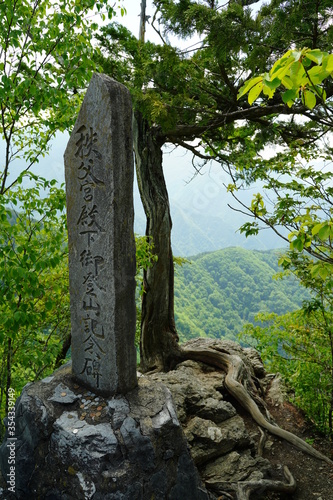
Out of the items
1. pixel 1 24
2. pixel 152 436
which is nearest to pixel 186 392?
pixel 152 436

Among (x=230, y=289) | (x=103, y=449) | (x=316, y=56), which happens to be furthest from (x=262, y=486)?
(x=230, y=289)

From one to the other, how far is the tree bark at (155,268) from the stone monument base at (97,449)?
3.23m

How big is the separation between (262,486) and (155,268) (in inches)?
148

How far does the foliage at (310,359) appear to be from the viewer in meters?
5.60

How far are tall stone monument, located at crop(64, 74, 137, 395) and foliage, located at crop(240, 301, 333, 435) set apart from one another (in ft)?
8.45

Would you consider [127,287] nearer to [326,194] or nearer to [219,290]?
[326,194]

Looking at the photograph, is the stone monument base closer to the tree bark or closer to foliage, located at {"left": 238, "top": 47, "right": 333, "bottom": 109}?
foliage, located at {"left": 238, "top": 47, "right": 333, "bottom": 109}

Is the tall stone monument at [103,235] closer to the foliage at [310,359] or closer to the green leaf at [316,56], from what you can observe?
the green leaf at [316,56]

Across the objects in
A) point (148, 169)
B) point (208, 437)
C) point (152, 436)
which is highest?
point (148, 169)

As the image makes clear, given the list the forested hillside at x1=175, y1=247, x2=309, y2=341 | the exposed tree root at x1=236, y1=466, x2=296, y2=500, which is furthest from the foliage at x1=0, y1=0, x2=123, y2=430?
the forested hillside at x1=175, y1=247, x2=309, y2=341

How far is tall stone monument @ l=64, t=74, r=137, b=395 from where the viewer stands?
10.7 feet

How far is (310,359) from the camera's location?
19.1 ft

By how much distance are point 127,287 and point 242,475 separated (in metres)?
2.46

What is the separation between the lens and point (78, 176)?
3525 mm
